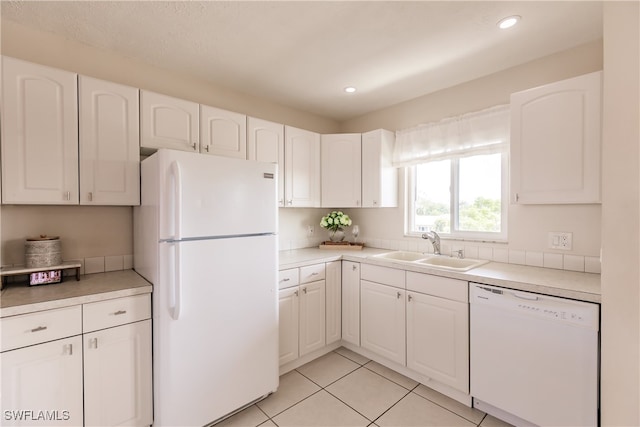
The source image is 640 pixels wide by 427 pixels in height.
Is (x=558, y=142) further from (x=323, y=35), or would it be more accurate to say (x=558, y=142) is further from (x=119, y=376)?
(x=119, y=376)

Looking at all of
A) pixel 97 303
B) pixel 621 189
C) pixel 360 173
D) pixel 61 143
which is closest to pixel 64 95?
pixel 61 143

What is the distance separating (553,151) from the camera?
176 centimetres

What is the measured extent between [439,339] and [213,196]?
184 cm

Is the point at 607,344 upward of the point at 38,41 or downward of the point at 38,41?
downward

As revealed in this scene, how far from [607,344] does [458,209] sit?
162 cm

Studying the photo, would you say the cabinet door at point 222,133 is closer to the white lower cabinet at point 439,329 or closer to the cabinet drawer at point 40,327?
the cabinet drawer at point 40,327

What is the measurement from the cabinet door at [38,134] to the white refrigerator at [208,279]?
40cm

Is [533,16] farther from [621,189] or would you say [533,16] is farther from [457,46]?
[621,189]

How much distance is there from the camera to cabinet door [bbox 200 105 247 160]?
7.26 ft

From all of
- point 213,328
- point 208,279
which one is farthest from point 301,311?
point 208,279

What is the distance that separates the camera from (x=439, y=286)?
2.02 metres

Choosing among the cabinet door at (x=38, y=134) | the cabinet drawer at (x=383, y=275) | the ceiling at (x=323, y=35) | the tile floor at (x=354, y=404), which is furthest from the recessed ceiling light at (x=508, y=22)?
the cabinet door at (x=38, y=134)

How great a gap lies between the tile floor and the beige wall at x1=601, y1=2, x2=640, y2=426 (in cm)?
99

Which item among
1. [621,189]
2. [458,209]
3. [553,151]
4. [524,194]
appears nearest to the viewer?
[621,189]
